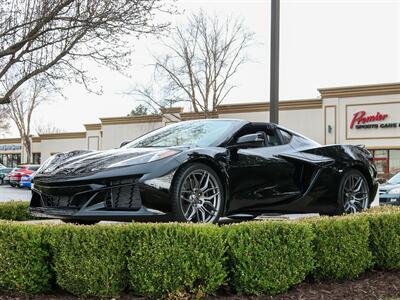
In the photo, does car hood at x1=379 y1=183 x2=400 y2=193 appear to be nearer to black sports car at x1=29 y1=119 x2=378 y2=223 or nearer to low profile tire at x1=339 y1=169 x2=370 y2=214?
black sports car at x1=29 y1=119 x2=378 y2=223

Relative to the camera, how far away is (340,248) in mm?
4953

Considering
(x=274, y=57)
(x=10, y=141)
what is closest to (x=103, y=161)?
(x=274, y=57)

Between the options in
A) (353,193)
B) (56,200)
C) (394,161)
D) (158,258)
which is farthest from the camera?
(394,161)

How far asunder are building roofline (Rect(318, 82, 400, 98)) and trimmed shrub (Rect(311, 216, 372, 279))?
26.6 metres

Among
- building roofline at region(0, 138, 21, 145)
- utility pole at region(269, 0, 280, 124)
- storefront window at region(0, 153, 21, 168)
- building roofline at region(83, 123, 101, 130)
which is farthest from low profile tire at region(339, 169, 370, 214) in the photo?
building roofline at region(0, 138, 21, 145)

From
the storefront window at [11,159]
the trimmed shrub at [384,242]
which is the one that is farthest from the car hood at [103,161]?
the storefront window at [11,159]

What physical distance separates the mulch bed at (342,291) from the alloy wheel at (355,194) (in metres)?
1.51

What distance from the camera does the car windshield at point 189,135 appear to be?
565cm

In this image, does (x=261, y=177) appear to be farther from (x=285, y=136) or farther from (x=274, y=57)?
(x=274, y=57)

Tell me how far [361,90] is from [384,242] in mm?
26788

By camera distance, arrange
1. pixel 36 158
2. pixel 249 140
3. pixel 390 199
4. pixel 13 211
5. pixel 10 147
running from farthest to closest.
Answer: pixel 10 147
pixel 36 158
pixel 390 199
pixel 13 211
pixel 249 140

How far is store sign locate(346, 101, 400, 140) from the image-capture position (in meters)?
29.8

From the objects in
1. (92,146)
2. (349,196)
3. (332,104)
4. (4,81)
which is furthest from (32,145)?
(349,196)

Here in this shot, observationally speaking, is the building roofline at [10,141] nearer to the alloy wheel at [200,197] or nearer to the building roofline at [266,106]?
the building roofline at [266,106]
